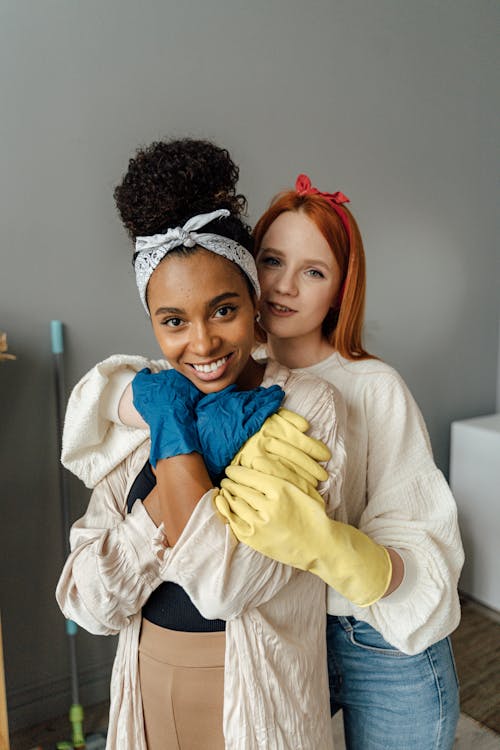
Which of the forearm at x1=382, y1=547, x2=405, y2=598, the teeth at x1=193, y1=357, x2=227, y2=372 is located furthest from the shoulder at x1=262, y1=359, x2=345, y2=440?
the forearm at x1=382, y1=547, x2=405, y2=598

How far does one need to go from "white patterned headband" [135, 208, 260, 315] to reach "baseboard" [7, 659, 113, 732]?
168 cm

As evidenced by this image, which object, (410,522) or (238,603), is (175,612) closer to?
(238,603)

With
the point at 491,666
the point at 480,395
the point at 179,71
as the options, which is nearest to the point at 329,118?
the point at 179,71

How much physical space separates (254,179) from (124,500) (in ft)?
5.03

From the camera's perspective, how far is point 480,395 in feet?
10.5

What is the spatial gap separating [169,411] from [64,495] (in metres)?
1.19

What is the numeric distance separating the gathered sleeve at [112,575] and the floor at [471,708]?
54.0 inches

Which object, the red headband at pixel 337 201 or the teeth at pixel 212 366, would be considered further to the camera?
the red headband at pixel 337 201

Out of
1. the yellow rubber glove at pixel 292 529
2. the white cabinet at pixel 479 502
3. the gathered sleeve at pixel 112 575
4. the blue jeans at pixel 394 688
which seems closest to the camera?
the yellow rubber glove at pixel 292 529

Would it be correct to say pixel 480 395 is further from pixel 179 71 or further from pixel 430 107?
pixel 179 71

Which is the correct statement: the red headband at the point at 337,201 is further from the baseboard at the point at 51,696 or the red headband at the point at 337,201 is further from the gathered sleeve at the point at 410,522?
the baseboard at the point at 51,696

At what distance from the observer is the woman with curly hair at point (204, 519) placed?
0.79 metres

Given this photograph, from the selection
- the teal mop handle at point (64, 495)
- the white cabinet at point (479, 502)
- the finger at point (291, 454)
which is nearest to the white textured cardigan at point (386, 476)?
the finger at point (291, 454)

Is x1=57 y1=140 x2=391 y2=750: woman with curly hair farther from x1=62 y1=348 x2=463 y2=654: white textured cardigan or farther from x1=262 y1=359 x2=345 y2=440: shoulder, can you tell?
x1=62 y1=348 x2=463 y2=654: white textured cardigan
